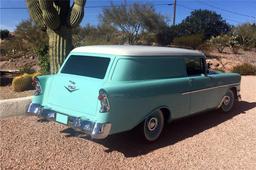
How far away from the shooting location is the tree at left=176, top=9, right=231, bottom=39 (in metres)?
39.0

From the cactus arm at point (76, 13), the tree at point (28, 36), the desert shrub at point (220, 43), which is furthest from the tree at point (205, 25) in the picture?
the cactus arm at point (76, 13)

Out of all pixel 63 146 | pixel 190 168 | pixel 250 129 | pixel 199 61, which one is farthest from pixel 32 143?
pixel 250 129

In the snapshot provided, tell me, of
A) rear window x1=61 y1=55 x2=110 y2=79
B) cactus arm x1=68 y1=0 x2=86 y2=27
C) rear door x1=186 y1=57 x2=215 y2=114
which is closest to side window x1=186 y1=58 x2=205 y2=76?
rear door x1=186 y1=57 x2=215 y2=114

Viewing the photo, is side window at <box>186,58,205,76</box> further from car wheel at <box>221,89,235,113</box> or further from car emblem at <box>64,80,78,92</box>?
car emblem at <box>64,80,78,92</box>

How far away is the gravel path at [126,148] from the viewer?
4.95 meters

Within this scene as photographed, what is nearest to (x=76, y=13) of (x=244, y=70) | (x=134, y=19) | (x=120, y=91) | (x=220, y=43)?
(x=120, y=91)

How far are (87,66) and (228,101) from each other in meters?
3.95

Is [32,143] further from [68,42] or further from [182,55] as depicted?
[68,42]

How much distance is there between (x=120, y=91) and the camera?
501 cm

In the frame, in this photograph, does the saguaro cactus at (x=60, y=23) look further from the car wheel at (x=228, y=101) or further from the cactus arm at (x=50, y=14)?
the car wheel at (x=228, y=101)

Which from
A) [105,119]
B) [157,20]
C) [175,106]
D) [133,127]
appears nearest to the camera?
[105,119]

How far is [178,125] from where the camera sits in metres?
7.01

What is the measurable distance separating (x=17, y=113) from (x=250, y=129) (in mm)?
4831

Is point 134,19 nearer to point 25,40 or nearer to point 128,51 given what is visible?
point 25,40
